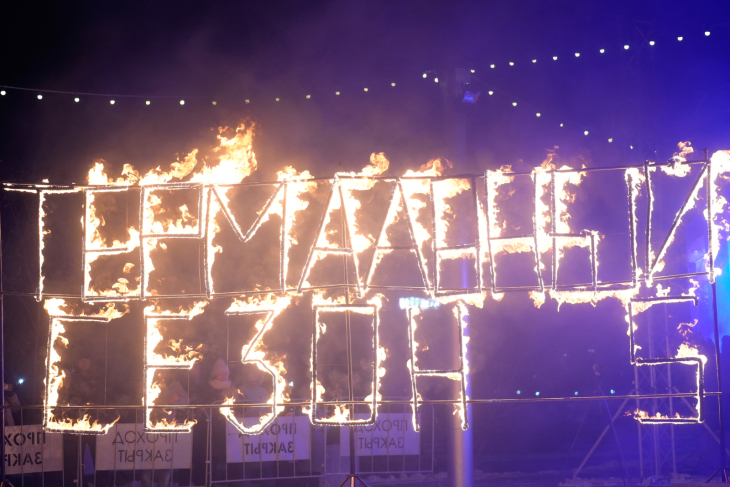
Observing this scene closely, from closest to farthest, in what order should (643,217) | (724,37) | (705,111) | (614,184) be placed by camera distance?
(724,37)
(705,111)
(643,217)
(614,184)

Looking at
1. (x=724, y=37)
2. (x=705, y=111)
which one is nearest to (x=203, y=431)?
(x=724, y=37)

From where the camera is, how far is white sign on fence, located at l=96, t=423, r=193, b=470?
700cm

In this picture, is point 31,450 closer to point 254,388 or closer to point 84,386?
point 84,386

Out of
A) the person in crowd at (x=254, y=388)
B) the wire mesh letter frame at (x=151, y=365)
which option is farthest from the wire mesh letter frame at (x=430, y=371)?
the person in crowd at (x=254, y=388)

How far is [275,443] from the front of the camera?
23.5 ft

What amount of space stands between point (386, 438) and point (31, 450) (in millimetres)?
4388

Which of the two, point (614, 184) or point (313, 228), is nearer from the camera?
point (313, 228)

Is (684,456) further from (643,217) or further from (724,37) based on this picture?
(724,37)

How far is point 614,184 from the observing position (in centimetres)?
1345

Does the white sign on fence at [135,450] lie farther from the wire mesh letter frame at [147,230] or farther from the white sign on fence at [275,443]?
the wire mesh letter frame at [147,230]

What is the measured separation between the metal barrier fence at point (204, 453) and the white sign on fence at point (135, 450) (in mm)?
11

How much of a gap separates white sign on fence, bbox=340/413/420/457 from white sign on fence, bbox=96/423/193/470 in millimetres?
2115

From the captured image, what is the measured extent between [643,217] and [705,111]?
2.26 m

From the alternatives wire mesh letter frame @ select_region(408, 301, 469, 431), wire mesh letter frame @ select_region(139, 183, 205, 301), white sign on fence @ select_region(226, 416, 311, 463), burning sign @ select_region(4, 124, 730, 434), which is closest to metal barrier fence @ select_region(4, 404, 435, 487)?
white sign on fence @ select_region(226, 416, 311, 463)
